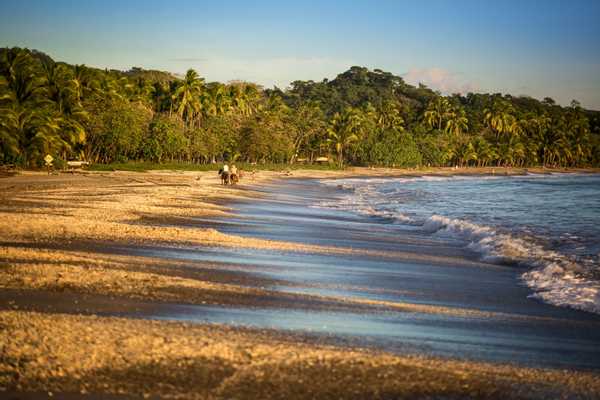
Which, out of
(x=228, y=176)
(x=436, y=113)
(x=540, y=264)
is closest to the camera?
(x=540, y=264)

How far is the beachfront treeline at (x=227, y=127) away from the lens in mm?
61062

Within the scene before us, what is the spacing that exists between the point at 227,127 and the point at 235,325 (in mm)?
83790

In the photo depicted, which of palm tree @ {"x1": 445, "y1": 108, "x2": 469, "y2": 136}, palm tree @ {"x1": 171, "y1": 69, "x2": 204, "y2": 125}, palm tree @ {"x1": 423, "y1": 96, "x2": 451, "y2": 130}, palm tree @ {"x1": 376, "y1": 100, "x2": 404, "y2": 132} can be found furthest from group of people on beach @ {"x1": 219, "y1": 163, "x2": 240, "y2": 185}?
palm tree @ {"x1": 423, "y1": 96, "x2": 451, "y2": 130}

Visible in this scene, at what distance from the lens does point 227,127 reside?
89562 millimetres

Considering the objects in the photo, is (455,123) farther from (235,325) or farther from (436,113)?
(235,325)

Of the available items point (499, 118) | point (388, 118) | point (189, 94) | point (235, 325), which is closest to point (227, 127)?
point (189, 94)

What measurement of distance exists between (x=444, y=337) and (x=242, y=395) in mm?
2929

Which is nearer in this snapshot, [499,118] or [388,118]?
[388,118]

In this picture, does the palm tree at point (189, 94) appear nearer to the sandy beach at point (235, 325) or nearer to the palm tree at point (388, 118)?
the palm tree at point (388, 118)

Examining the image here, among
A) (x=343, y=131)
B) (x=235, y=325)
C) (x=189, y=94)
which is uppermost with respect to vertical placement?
(x=189, y=94)

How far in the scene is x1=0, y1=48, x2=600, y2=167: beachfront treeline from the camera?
61062 millimetres

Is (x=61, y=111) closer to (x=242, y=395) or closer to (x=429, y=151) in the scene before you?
(x=242, y=395)

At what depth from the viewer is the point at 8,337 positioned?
585cm

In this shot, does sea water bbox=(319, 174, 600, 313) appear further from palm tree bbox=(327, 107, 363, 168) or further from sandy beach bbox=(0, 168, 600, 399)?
palm tree bbox=(327, 107, 363, 168)
